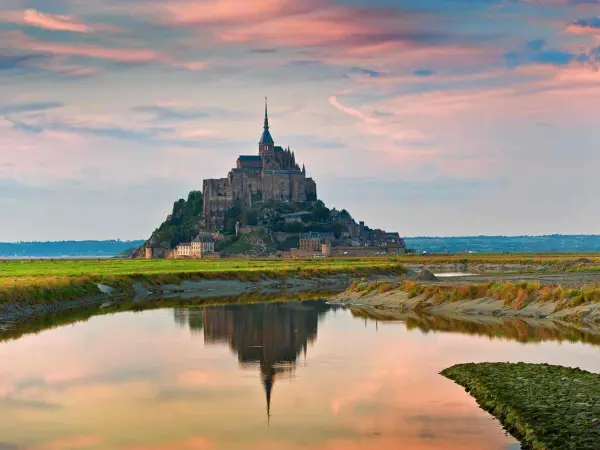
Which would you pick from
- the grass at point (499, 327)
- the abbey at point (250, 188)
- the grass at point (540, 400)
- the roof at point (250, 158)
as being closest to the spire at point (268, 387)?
the grass at point (540, 400)

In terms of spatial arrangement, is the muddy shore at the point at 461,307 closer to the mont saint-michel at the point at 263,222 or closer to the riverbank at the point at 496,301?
the riverbank at the point at 496,301

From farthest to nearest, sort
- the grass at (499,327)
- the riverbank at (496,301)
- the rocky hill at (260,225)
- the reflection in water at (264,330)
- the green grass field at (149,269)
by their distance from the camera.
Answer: the rocky hill at (260,225) → the green grass field at (149,269) → the riverbank at (496,301) → the grass at (499,327) → the reflection in water at (264,330)

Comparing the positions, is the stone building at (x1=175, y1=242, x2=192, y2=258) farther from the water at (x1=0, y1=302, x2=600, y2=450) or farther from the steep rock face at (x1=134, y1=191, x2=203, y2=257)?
the water at (x1=0, y1=302, x2=600, y2=450)

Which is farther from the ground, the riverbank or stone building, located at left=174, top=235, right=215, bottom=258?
stone building, located at left=174, top=235, right=215, bottom=258

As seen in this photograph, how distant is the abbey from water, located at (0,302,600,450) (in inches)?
5838

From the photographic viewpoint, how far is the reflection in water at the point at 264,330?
25.8 meters

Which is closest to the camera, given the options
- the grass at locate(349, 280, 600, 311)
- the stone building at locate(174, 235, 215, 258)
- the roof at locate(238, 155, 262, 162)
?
the grass at locate(349, 280, 600, 311)

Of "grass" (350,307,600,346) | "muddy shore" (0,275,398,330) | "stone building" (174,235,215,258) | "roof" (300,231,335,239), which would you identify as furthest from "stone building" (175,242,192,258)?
"grass" (350,307,600,346)

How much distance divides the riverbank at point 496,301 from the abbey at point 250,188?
135919mm

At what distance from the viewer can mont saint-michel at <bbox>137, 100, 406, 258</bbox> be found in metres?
173

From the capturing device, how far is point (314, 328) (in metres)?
35.6

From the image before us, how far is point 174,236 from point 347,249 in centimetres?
3853

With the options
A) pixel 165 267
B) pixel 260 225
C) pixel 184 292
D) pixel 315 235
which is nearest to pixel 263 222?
pixel 260 225

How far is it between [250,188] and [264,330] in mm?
152446
